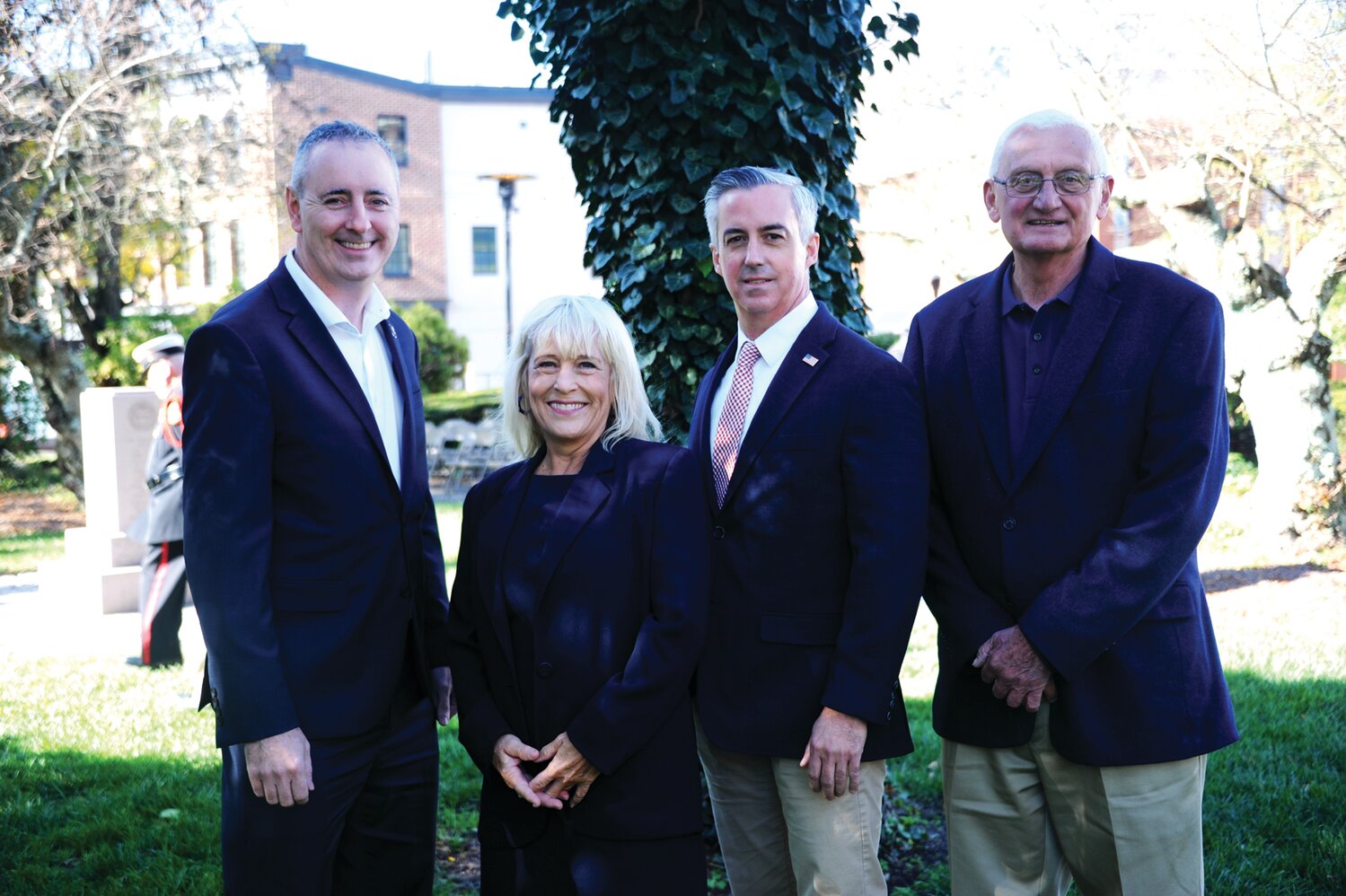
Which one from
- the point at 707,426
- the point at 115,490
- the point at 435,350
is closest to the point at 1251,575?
→ the point at 707,426

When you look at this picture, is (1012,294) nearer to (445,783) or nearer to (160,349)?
(445,783)

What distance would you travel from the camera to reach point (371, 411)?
9.87 ft

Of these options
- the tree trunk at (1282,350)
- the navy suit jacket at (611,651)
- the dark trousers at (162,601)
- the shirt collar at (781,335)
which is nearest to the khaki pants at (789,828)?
the navy suit jacket at (611,651)

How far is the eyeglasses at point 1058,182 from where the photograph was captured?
2.83 meters

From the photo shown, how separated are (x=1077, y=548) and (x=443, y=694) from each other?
5.83 feet

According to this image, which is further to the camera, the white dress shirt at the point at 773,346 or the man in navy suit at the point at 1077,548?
the white dress shirt at the point at 773,346

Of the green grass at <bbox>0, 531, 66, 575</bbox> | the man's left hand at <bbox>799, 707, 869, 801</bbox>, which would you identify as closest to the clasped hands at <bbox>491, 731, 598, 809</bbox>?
the man's left hand at <bbox>799, 707, 869, 801</bbox>

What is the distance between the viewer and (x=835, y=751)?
2740 mm

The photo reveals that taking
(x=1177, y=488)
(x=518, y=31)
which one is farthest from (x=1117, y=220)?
(x=1177, y=488)

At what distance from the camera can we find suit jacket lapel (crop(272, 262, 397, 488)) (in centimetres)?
292

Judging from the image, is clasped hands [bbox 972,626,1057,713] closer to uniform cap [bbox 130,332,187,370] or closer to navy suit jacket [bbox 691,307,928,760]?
navy suit jacket [bbox 691,307,928,760]

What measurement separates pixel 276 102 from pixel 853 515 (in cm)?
2042

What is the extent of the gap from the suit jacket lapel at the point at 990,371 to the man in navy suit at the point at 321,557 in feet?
5.06

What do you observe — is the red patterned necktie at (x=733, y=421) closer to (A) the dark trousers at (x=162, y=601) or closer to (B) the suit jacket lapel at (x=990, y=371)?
(B) the suit jacket lapel at (x=990, y=371)
